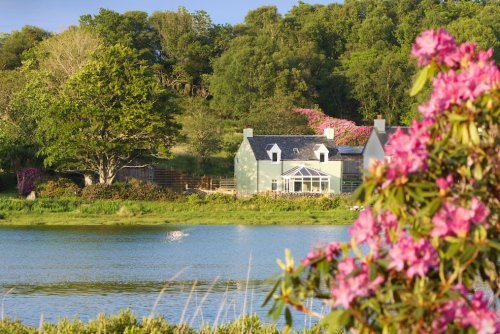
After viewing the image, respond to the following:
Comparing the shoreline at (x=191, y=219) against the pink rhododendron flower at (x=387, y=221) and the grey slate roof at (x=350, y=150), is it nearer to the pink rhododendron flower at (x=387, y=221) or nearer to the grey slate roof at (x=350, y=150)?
the grey slate roof at (x=350, y=150)

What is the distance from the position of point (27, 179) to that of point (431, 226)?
52140mm

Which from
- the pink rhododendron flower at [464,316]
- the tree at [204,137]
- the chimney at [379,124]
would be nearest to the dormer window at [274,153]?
the tree at [204,137]

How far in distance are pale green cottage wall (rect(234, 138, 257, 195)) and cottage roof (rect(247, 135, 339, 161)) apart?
0.49 meters

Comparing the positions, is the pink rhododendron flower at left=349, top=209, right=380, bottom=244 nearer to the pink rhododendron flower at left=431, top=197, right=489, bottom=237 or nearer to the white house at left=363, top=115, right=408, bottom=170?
the pink rhododendron flower at left=431, top=197, right=489, bottom=237

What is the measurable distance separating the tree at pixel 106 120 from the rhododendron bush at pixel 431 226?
5076 cm

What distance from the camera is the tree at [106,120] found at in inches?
2250

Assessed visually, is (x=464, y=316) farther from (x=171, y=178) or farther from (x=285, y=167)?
(x=285, y=167)

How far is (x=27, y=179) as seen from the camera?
2217 inches

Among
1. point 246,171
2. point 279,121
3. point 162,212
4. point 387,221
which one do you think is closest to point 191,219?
point 162,212

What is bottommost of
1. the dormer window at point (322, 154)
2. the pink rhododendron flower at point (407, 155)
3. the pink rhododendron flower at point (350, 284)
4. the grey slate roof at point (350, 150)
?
the pink rhododendron flower at point (350, 284)

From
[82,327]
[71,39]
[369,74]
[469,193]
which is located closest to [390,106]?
[369,74]

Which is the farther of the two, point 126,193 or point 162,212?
point 126,193

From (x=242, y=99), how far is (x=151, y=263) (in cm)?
5631

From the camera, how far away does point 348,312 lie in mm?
5781
